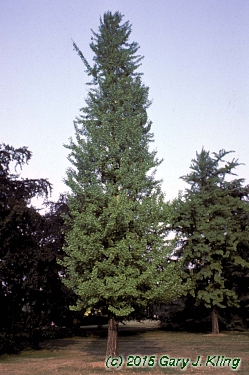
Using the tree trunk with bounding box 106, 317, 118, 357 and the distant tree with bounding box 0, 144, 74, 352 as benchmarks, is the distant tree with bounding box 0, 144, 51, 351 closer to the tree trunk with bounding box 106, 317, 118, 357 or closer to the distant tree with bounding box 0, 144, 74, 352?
the distant tree with bounding box 0, 144, 74, 352

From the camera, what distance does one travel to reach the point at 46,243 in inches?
1090

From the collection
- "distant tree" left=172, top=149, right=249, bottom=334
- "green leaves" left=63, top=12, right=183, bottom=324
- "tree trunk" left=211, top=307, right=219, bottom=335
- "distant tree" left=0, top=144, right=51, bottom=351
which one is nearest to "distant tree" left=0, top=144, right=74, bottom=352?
"distant tree" left=0, top=144, right=51, bottom=351

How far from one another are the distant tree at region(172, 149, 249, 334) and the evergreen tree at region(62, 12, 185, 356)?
15.0m

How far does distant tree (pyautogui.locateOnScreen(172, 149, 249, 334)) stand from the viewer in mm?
31547

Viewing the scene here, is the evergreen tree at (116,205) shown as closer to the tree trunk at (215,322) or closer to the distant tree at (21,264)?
the distant tree at (21,264)

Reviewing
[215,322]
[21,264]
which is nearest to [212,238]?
[215,322]

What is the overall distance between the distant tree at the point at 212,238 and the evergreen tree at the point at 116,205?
15.0 metres

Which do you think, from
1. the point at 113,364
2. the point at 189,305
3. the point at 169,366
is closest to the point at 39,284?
the point at 113,364

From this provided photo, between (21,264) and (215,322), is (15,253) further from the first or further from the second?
(215,322)

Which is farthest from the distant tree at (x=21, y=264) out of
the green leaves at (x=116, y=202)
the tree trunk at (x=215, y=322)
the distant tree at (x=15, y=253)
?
the tree trunk at (x=215, y=322)

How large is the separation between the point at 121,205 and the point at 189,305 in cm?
2572

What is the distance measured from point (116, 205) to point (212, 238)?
19.1 m

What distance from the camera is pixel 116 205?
14.4 meters

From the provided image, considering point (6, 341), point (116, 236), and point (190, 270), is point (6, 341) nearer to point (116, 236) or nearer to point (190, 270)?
point (116, 236)
